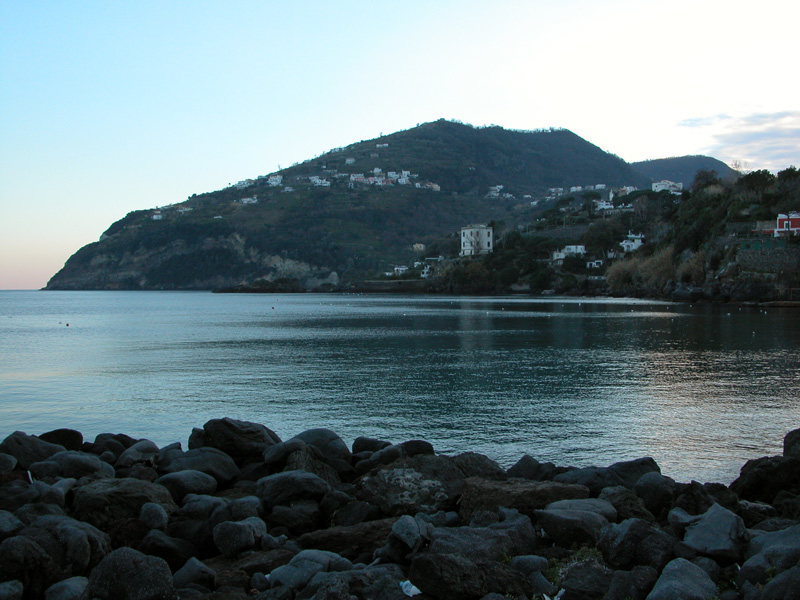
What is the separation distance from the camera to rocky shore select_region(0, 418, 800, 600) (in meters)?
6.03

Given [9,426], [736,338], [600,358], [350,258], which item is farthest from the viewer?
[350,258]

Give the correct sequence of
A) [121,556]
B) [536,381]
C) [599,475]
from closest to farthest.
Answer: [121,556] < [599,475] < [536,381]

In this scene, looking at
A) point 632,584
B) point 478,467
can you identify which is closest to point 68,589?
point 632,584

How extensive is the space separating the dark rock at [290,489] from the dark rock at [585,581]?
402cm

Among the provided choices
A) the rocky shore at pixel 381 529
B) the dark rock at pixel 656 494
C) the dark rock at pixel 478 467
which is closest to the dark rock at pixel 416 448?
the rocky shore at pixel 381 529

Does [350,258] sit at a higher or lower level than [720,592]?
higher

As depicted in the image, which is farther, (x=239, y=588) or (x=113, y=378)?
(x=113, y=378)

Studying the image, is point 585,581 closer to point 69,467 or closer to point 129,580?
point 129,580

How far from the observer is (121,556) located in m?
6.22

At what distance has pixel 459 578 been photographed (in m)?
6.00

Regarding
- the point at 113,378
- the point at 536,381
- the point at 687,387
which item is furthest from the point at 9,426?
the point at 687,387

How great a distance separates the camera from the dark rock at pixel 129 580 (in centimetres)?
600

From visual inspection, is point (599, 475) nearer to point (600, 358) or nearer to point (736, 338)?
point (600, 358)

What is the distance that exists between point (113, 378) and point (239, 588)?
2078 centimetres
